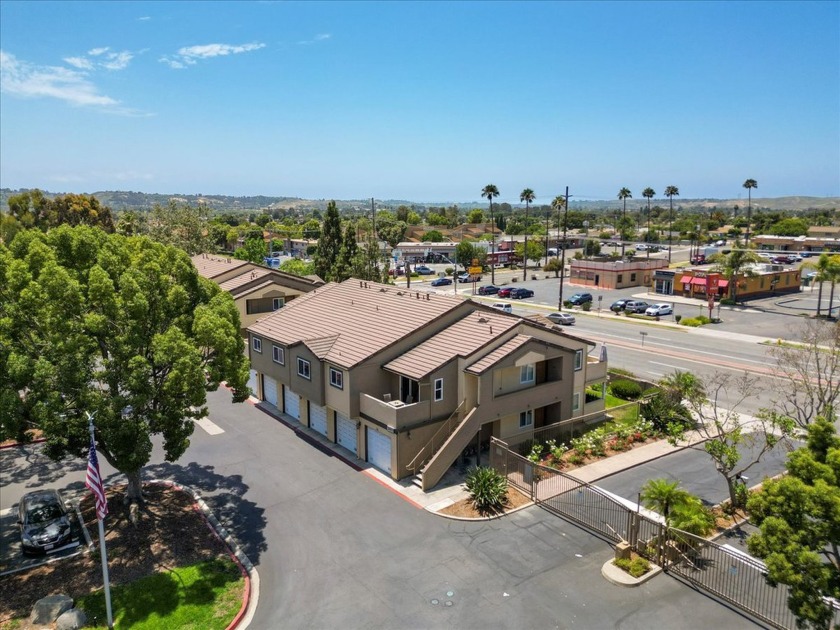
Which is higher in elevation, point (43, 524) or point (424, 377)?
point (424, 377)

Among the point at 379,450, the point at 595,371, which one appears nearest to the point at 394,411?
the point at 379,450

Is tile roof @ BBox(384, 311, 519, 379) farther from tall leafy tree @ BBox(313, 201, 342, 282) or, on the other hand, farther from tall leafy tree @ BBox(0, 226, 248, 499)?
tall leafy tree @ BBox(313, 201, 342, 282)

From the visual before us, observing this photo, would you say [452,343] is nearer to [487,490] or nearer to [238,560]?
[487,490]

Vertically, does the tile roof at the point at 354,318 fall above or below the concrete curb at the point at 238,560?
above

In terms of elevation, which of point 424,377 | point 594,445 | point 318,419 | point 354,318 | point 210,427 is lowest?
point 210,427

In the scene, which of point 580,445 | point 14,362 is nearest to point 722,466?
point 580,445


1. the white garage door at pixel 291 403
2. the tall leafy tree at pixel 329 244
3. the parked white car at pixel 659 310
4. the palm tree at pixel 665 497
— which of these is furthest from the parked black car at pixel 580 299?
the palm tree at pixel 665 497

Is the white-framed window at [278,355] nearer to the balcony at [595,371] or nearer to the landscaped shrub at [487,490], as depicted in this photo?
the landscaped shrub at [487,490]

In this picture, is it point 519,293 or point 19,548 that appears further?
point 519,293
